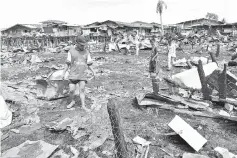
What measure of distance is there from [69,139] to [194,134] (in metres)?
2.22

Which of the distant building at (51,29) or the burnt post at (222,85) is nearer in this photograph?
the burnt post at (222,85)

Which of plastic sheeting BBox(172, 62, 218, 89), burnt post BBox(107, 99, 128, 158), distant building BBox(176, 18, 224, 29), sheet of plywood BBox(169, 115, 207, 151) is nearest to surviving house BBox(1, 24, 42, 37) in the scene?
distant building BBox(176, 18, 224, 29)

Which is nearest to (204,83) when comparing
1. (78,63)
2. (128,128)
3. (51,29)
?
(128,128)

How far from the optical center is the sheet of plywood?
324cm

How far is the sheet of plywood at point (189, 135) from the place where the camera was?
3238mm

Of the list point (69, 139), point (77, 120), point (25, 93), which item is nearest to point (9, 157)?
point (69, 139)

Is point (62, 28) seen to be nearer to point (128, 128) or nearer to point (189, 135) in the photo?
point (128, 128)

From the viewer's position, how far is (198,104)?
478 cm

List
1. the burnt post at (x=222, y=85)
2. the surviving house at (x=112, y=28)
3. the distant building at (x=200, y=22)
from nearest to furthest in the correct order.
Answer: the burnt post at (x=222, y=85)
the surviving house at (x=112, y=28)
the distant building at (x=200, y=22)

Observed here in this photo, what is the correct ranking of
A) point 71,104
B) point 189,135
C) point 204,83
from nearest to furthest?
point 189,135, point 71,104, point 204,83

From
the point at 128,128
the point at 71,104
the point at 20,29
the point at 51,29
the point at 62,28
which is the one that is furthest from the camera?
the point at 20,29

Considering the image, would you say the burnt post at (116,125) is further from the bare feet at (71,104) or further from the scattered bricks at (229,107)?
the scattered bricks at (229,107)

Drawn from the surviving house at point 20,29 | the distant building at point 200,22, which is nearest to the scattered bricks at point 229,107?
the surviving house at point 20,29

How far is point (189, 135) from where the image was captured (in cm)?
337
